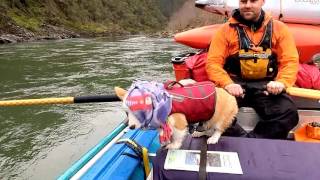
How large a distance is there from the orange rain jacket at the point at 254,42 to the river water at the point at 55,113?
2.09 meters

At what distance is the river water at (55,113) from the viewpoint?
4637 mm

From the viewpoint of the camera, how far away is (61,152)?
4.85m

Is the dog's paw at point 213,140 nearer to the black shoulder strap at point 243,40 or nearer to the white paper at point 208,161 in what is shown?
the white paper at point 208,161

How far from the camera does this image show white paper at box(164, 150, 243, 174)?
6.49 feet

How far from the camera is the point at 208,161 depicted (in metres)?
2.06

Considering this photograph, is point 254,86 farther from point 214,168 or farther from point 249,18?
point 214,168

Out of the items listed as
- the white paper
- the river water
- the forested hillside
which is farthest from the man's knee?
the forested hillside

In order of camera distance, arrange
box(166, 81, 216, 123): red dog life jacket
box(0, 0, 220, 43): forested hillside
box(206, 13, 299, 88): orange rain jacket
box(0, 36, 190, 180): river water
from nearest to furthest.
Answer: box(166, 81, 216, 123): red dog life jacket → box(206, 13, 299, 88): orange rain jacket → box(0, 36, 190, 180): river water → box(0, 0, 220, 43): forested hillside

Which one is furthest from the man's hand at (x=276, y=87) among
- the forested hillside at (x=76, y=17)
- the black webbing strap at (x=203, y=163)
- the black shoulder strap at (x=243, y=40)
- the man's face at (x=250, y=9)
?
the forested hillside at (x=76, y=17)

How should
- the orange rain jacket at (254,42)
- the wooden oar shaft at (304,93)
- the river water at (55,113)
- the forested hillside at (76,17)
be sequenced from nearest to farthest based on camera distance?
the wooden oar shaft at (304,93) < the orange rain jacket at (254,42) < the river water at (55,113) < the forested hillside at (76,17)

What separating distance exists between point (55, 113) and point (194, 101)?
4.50 metres

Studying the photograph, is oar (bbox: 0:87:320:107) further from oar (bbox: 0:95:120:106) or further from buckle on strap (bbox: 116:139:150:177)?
buckle on strap (bbox: 116:139:150:177)

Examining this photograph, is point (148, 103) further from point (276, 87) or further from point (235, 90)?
point (276, 87)

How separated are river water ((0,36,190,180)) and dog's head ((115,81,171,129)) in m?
2.49
